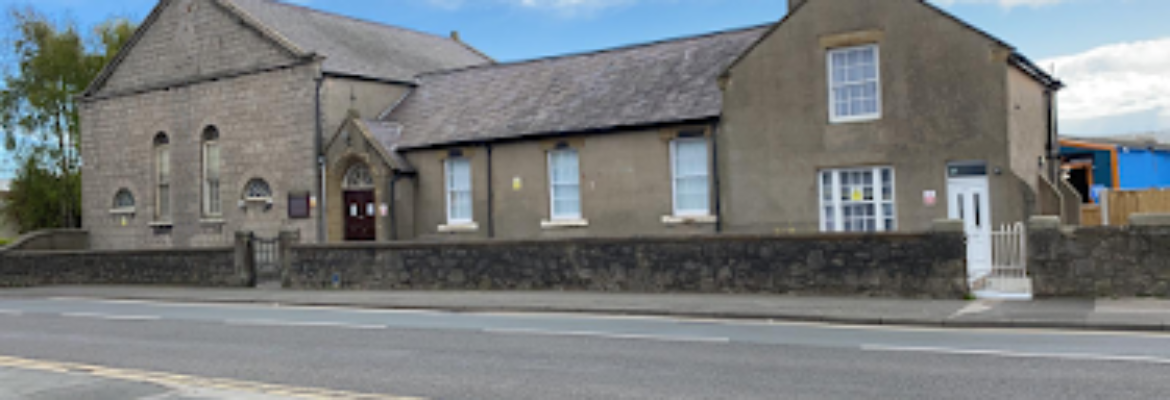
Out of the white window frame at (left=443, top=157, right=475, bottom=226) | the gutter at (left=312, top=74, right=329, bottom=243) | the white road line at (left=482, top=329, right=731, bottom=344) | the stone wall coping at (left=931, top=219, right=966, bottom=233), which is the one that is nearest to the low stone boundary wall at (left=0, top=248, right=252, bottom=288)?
the gutter at (left=312, top=74, right=329, bottom=243)

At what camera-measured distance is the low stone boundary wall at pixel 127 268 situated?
23250mm

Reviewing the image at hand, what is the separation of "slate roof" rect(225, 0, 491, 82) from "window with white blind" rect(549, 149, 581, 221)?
7.84 meters

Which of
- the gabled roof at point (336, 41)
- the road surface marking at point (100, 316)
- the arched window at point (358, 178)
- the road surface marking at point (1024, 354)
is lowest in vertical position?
the road surface marking at point (100, 316)

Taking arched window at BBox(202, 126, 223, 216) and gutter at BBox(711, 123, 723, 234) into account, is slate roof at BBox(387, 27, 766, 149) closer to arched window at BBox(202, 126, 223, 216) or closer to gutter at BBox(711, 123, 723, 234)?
gutter at BBox(711, 123, 723, 234)

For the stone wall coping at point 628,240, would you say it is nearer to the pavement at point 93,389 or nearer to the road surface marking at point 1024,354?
the road surface marking at point 1024,354

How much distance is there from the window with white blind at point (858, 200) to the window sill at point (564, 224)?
6.10m

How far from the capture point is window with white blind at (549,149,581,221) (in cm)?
2423

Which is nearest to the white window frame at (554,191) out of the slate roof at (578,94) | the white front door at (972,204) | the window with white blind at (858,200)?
the slate roof at (578,94)

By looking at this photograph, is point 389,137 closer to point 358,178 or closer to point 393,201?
point 358,178

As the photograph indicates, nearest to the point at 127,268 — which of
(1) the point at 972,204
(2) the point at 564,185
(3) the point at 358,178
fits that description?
(3) the point at 358,178

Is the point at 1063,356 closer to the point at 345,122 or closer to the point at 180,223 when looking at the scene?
the point at 345,122

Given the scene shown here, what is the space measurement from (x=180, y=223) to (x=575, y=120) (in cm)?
1471

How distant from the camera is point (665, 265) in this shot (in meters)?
17.5

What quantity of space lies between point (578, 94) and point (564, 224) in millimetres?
3632
